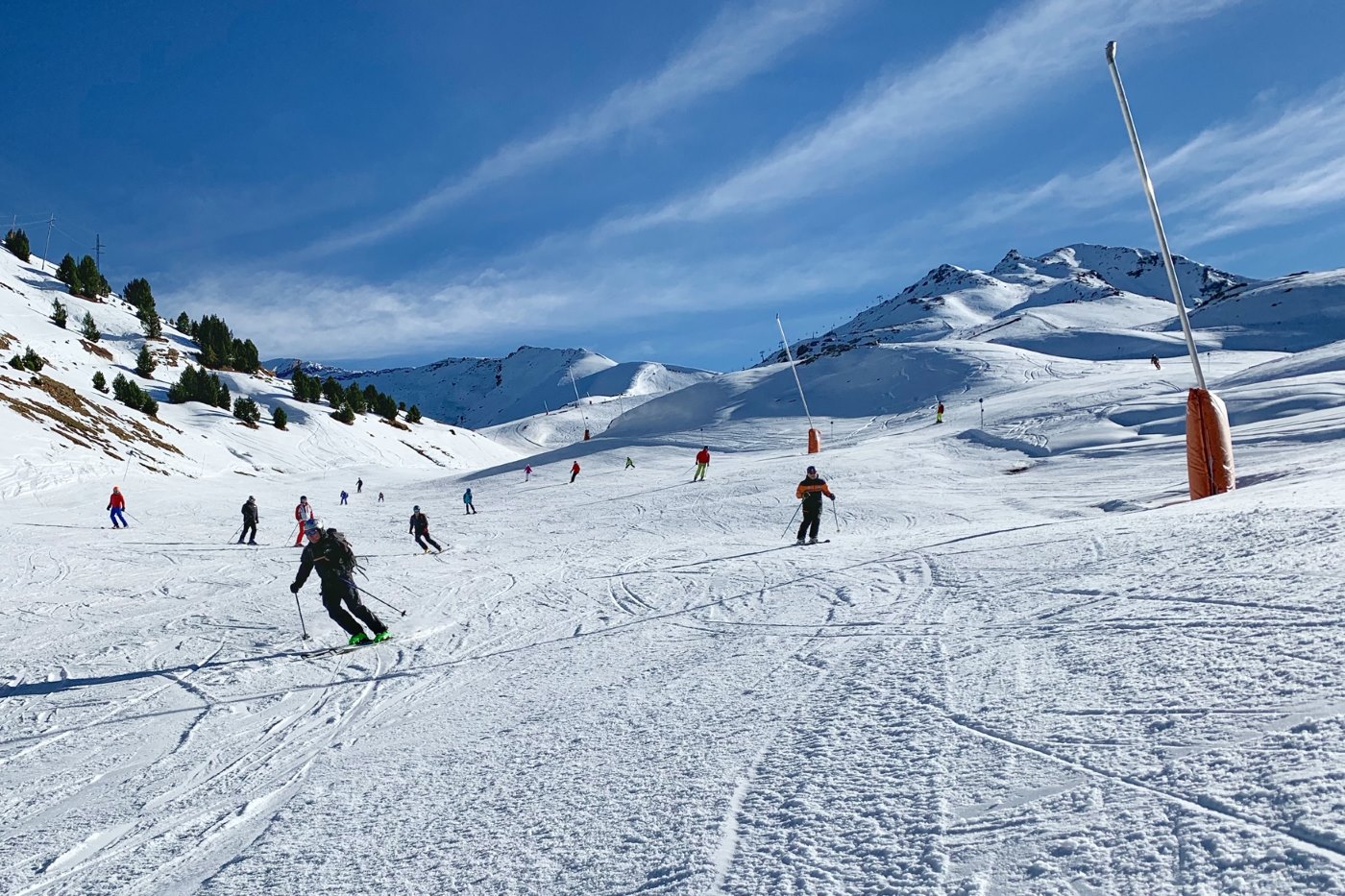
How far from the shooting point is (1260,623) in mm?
4918

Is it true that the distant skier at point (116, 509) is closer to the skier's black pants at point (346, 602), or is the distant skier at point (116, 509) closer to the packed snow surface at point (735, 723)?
the packed snow surface at point (735, 723)

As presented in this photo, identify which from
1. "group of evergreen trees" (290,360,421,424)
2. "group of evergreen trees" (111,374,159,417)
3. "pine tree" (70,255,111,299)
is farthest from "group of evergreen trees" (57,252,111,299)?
"group of evergreen trees" (111,374,159,417)

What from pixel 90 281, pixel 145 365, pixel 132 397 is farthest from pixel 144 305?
pixel 132 397

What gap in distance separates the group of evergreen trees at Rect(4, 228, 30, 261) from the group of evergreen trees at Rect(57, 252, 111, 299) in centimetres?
702

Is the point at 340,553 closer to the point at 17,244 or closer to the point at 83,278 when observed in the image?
the point at 83,278

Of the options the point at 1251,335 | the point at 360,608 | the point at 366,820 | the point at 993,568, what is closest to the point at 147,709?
the point at 360,608

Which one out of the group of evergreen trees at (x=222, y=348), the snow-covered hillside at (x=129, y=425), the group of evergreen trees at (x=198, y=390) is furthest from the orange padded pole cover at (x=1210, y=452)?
the group of evergreen trees at (x=222, y=348)

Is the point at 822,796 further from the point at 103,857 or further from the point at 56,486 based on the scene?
the point at 56,486

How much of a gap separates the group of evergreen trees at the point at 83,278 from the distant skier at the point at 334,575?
11977 centimetres

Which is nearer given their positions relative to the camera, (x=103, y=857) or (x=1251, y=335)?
(x=103, y=857)

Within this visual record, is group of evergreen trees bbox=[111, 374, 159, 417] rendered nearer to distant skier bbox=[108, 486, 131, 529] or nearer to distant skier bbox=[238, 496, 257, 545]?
distant skier bbox=[108, 486, 131, 529]

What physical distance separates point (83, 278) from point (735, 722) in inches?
5184

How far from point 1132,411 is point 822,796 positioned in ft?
117

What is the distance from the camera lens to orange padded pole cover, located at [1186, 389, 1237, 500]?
554 inches
